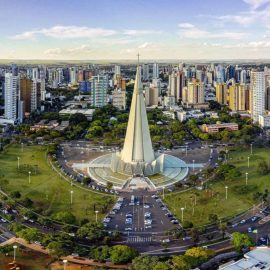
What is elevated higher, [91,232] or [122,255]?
[91,232]

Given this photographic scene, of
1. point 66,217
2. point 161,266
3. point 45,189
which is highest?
point 45,189

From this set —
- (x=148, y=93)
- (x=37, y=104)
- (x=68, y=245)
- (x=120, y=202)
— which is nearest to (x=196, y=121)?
(x=148, y=93)

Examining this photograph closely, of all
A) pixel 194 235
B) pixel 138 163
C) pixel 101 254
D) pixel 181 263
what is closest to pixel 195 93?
pixel 138 163

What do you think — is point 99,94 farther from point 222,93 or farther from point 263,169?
point 263,169

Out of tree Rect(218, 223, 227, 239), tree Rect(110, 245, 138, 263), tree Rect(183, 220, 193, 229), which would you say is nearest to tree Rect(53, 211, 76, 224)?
tree Rect(110, 245, 138, 263)

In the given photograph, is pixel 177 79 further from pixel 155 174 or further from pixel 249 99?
pixel 155 174

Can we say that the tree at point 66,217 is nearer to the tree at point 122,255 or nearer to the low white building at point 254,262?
the tree at point 122,255

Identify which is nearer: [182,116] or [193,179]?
[193,179]

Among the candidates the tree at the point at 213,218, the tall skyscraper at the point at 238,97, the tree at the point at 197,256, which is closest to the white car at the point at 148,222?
the tree at the point at 213,218
